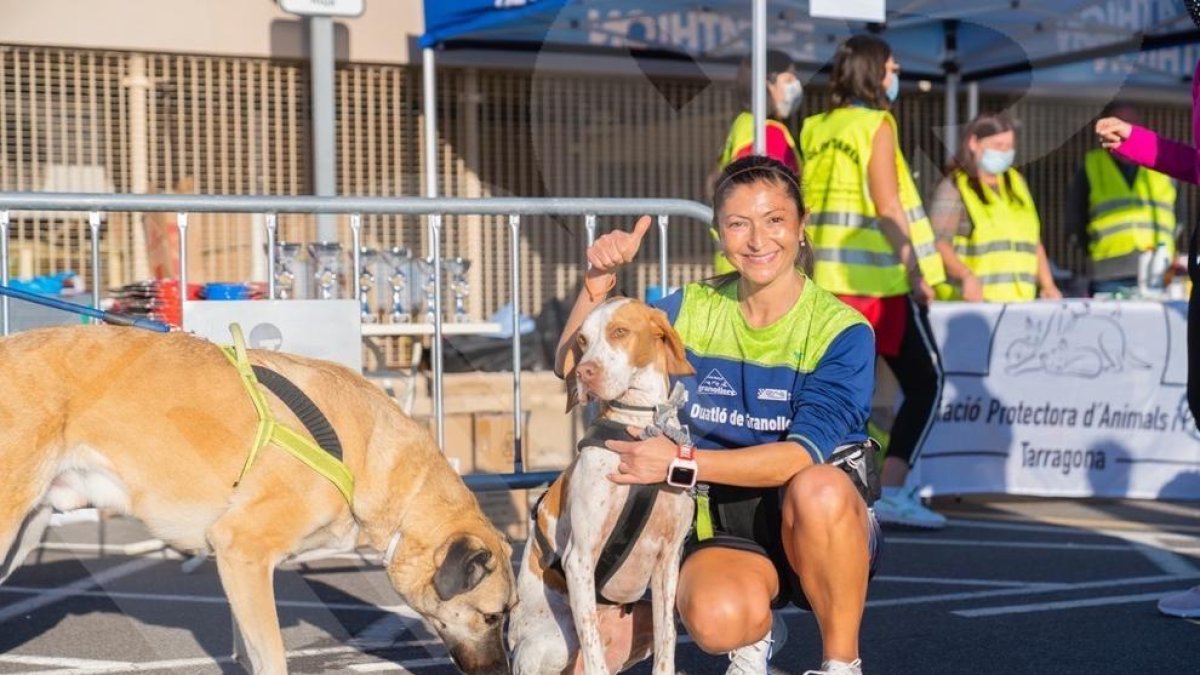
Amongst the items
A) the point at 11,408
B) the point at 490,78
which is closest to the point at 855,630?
the point at 11,408

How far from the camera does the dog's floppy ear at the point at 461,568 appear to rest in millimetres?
4043

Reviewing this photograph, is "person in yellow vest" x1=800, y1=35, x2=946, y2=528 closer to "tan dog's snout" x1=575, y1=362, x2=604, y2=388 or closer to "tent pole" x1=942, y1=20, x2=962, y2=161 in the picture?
"tan dog's snout" x1=575, y1=362, x2=604, y2=388

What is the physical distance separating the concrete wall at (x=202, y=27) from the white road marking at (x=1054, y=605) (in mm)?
6861

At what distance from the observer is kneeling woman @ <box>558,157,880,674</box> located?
379 centimetres

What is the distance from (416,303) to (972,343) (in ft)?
9.66

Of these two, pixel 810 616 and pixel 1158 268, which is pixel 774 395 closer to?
pixel 810 616

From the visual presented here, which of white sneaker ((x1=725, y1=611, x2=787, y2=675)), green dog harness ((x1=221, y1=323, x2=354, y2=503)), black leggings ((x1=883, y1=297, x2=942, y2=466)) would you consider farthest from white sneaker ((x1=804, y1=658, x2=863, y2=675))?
black leggings ((x1=883, y1=297, x2=942, y2=466))

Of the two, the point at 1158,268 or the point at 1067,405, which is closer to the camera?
the point at 1067,405

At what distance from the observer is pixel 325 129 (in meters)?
10.3

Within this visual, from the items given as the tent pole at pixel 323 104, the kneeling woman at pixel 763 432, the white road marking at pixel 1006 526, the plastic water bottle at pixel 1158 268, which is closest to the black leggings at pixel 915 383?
the white road marking at pixel 1006 526

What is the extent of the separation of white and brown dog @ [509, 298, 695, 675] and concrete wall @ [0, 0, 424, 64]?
752cm

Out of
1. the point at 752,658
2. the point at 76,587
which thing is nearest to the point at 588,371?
the point at 752,658

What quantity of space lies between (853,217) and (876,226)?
0.11 meters

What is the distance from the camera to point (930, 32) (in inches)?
477
